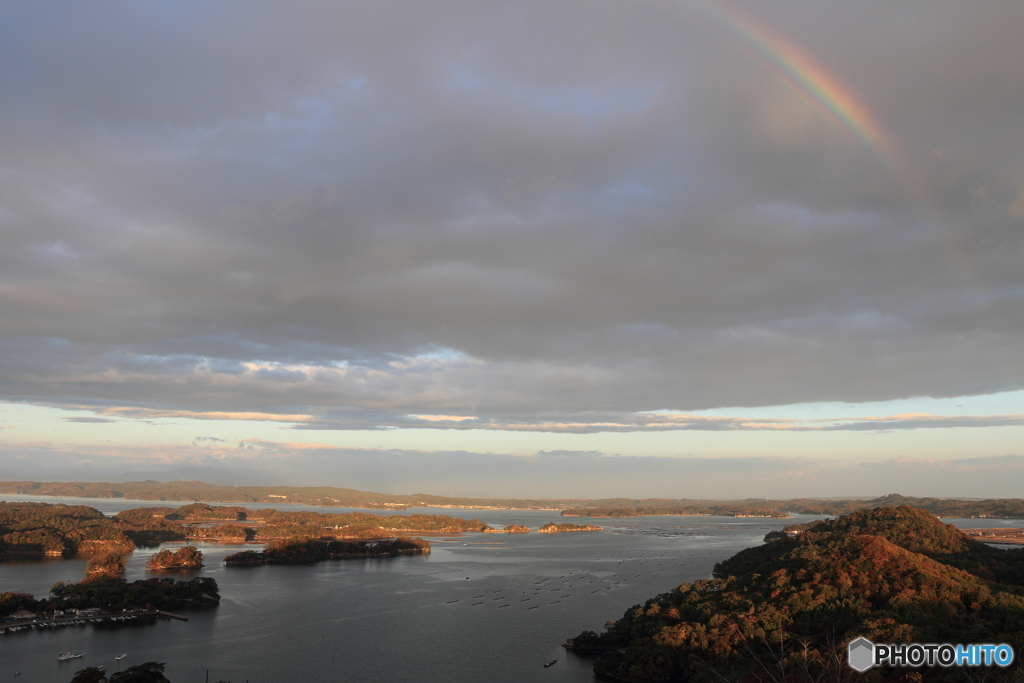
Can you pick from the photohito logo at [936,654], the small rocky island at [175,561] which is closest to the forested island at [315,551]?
the small rocky island at [175,561]

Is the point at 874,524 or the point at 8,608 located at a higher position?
the point at 874,524

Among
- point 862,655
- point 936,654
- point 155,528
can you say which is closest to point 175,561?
point 155,528

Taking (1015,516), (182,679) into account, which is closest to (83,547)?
(182,679)

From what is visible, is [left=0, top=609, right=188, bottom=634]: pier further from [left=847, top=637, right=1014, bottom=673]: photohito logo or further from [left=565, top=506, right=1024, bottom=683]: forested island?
[left=847, top=637, right=1014, bottom=673]: photohito logo

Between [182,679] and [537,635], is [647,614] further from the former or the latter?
[182,679]

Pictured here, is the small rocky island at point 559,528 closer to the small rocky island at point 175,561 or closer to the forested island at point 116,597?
the small rocky island at point 175,561

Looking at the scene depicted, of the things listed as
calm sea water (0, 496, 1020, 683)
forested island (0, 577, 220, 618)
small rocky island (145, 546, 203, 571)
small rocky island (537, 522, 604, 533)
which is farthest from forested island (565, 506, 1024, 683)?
small rocky island (537, 522, 604, 533)
